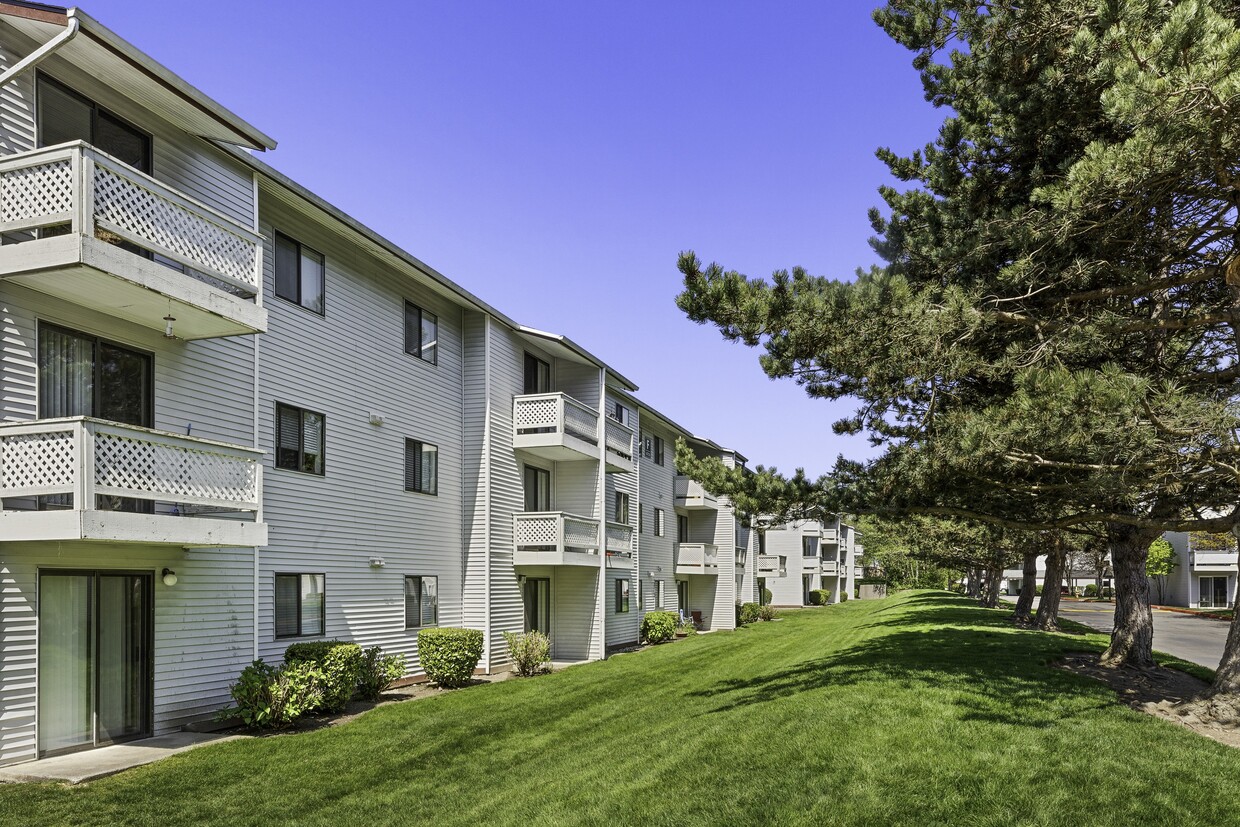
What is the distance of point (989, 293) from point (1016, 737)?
5.56 meters

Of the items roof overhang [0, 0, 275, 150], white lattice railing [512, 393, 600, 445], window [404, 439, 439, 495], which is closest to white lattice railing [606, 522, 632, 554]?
white lattice railing [512, 393, 600, 445]

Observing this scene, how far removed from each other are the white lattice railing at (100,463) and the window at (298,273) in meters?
5.16

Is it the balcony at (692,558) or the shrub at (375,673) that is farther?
the balcony at (692,558)

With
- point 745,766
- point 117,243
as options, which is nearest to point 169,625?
point 117,243

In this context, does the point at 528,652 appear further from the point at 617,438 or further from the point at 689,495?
the point at 689,495

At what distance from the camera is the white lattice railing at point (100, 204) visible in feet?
33.1

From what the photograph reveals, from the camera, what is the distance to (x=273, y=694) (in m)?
13.0

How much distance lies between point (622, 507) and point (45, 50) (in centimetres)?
2405

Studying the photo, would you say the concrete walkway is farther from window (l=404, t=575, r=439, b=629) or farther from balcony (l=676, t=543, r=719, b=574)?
balcony (l=676, t=543, r=719, b=574)

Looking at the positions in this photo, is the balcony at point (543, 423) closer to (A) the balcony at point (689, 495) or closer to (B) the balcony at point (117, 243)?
(B) the balcony at point (117, 243)

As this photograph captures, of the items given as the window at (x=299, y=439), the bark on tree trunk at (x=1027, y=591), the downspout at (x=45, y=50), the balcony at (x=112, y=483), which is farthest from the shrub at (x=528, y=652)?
the bark on tree trunk at (x=1027, y=591)

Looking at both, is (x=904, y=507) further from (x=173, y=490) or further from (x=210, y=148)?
(x=210, y=148)

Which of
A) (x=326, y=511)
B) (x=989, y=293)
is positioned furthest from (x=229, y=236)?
(x=989, y=293)

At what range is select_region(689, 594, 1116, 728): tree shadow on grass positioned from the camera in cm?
1158
